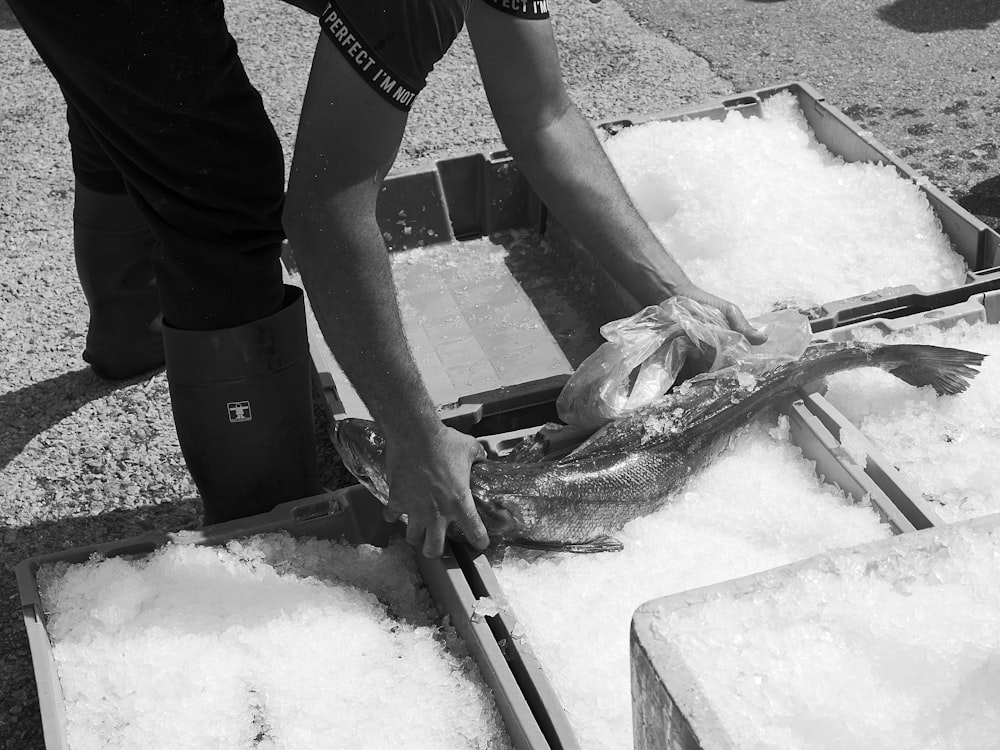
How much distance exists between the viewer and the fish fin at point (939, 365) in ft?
7.58

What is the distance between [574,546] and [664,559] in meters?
0.18

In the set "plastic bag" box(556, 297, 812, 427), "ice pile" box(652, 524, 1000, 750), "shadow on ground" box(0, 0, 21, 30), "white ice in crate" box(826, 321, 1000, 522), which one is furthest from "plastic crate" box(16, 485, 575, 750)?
"shadow on ground" box(0, 0, 21, 30)

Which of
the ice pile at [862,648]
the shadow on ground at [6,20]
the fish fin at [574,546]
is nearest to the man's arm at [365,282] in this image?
the fish fin at [574,546]

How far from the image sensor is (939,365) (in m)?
2.33

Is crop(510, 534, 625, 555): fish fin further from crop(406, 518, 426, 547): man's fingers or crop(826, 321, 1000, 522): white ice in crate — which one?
crop(826, 321, 1000, 522): white ice in crate

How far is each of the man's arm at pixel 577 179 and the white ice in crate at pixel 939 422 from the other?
0.30 m

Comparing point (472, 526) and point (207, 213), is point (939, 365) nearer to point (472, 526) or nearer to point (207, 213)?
point (472, 526)

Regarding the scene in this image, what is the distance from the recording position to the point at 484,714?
75.2 inches

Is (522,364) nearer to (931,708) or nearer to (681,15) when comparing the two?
(931,708)

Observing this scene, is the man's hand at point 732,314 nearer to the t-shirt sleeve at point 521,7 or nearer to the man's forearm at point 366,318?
the t-shirt sleeve at point 521,7

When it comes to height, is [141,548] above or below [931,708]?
below

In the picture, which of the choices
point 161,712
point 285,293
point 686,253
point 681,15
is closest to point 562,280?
point 686,253

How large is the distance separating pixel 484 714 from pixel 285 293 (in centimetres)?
95

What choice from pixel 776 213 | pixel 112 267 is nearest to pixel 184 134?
A: pixel 112 267
